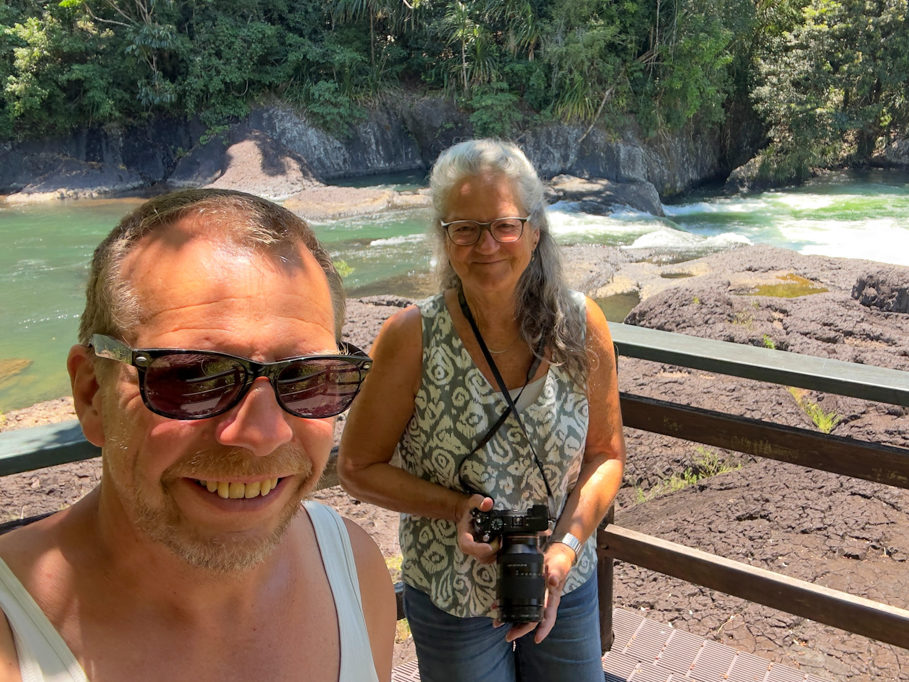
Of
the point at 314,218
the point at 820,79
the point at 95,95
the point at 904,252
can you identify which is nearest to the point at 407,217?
the point at 314,218

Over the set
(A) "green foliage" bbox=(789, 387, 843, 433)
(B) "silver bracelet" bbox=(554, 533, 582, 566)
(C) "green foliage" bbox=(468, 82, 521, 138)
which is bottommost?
(A) "green foliage" bbox=(789, 387, 843, 433)

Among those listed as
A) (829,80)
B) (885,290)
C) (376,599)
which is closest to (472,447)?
(376,599)

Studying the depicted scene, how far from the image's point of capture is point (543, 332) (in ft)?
→ 5.54

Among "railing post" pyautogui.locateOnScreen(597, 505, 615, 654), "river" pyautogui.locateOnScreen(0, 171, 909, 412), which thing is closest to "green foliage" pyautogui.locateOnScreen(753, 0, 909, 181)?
"river" pyautogui.locateOnScreen(0, 171, 909, 412)

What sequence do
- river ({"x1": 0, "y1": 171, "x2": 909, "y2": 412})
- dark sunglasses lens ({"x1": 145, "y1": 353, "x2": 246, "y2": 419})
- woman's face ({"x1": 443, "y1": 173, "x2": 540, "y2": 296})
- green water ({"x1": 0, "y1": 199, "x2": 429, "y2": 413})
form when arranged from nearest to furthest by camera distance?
dark sunglasses lens ({"x1": 145, "y1": 353, "x2": 246, "y2": 419}) → woman's face ({"x1": 443, "y1": 173, "x2": 540, "y2": 296}) → green water ({"x1": 0, "y1": 199, "x2": 429, "y2": 413}) → river ({"x1": 0, "y1": 171, "x2": 909, "y2": 412})

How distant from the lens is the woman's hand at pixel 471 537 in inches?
58.1

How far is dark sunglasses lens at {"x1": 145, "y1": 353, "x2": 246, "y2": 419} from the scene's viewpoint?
0.87 m

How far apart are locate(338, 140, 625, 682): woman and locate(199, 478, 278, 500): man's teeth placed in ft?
2.21

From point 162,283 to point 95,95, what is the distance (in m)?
22.1

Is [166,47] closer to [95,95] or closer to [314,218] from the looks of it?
[95,95]

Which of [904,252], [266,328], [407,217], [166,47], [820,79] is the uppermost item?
[166,47]

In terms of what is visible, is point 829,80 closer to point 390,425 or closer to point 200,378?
point 390,425

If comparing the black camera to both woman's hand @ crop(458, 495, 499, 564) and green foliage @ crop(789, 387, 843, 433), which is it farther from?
green foliage @ crop(789, 387, 843, 433)

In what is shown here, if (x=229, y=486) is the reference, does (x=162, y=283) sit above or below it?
above
